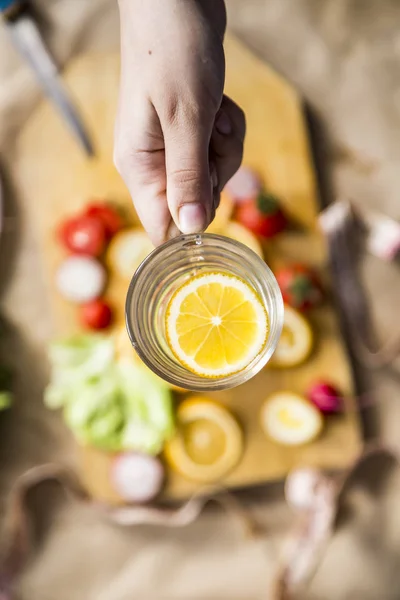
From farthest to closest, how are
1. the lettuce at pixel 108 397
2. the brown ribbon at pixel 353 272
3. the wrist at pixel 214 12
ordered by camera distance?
the brown ribbon at pixel 353 272 → the lettuce at pixel 108 397 → the wrist at pixel 214 12

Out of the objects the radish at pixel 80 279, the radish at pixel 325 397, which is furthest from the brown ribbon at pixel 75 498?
the radish at pixel 80 279

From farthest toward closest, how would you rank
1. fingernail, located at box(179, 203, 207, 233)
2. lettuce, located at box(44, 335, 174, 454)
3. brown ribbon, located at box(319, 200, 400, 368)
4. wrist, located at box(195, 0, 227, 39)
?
brown ribbon, located at box(319, 200, 400, 368), lettuce, located at box(44, 335, 174, 454), wrist, located at box(195, 0, 227, 39), fingernail, located at box(179, 203, 207, 233)

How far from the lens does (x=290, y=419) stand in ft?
5.29

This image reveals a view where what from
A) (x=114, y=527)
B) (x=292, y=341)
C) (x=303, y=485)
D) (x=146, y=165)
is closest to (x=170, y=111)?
(x=146, y=165)

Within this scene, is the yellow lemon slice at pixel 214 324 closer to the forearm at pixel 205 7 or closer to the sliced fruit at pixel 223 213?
the forearm at pixel 205 7

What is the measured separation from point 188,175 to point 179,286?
0.19m

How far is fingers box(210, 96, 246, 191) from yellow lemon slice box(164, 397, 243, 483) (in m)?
0.66

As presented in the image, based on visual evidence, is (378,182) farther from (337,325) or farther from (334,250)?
(337,325)

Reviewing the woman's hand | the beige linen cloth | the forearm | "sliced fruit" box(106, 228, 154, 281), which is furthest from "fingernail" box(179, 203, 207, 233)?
the beige linen cloth

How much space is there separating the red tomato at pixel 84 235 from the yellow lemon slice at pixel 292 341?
19.4 inches

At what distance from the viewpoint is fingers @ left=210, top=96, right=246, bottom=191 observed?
3.68 ft

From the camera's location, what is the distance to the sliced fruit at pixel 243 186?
1.62 metres

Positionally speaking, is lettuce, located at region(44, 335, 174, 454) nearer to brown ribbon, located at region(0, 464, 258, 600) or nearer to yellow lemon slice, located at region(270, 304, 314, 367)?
brown ribbon, located at region(0, 464, 258, 600)

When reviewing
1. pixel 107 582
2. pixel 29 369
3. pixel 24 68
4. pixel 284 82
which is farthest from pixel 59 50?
pixel 107 582
